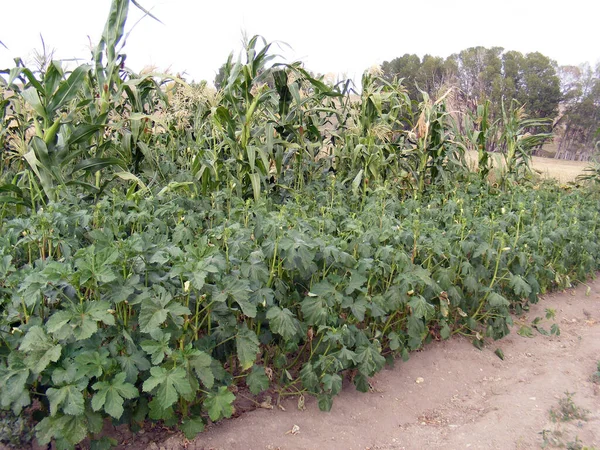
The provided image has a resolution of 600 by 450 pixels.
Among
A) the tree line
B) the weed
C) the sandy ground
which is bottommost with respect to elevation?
the sandy ground

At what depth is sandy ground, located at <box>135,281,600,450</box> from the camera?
8.88 feet

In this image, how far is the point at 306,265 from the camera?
107 inches

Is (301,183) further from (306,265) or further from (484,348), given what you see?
(306,265)

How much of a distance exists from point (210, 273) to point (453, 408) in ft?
6.33

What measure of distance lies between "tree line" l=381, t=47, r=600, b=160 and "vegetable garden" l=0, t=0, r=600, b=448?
27466 mm

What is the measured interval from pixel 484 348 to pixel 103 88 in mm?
3971

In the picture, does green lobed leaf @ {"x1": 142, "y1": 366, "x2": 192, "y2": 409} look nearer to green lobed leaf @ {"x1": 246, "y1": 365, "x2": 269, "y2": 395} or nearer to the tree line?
green lobed leaf @ {"x1": 246, "y1": 365, "x2": 269, "y2": 395}

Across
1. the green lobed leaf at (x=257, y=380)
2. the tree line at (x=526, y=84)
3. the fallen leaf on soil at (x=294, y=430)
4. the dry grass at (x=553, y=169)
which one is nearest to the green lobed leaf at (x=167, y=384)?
the green lobed leaf at (x=257, y=380)

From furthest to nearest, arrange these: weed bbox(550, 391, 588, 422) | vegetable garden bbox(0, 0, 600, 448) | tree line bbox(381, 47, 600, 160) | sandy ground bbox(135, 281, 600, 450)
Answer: tree line bbox(381, 47, 600, 160) < weed bbox(550, 391, 588, 422) < sandy ground bbox(135, 281, 600, 450) < vegetable garden bbox(0, 0, 600, 448)

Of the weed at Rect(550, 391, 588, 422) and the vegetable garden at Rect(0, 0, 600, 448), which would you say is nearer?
the vegetable garden at Rect(0, 0, 600, 448)

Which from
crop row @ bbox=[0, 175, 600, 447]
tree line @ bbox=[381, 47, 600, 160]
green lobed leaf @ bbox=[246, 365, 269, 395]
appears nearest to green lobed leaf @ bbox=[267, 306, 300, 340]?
crop row @ bbox=[0, 175, 600, 447]

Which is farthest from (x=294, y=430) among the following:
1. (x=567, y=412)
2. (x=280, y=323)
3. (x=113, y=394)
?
(x=567, y=412)

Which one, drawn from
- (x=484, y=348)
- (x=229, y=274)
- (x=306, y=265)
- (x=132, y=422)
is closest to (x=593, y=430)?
(x=484, y=348)

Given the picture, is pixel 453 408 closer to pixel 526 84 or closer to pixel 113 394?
pixel 113 394
